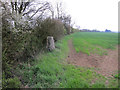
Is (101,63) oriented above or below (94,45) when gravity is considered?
below

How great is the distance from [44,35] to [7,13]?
4162 mm

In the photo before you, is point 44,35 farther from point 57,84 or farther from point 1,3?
point 57,84

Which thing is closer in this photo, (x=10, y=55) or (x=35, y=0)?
(x=10, y=55)

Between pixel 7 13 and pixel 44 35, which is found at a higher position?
pixel 7 13

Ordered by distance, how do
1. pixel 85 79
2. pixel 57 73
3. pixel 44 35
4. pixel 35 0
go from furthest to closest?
pixel 35 0, pixel 44 35, pixel 57 73, pixel 85 79

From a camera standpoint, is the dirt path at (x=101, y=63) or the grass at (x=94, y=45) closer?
the dirt path at (x=101, y=63)

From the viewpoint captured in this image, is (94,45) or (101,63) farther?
(94,45)

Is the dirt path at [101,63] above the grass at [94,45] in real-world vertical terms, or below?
below

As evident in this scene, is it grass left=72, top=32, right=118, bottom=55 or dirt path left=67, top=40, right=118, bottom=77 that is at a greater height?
grass left=72, top=32, right=118, bottom=55

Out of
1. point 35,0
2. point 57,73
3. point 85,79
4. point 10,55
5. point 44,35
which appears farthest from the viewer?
point 35,0

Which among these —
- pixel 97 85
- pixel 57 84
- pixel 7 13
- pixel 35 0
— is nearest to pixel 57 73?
pixel 57 84

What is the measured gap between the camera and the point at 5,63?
2824 millimetres

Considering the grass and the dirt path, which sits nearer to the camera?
the dirt path

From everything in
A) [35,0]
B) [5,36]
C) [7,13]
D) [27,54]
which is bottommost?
[27,54]
